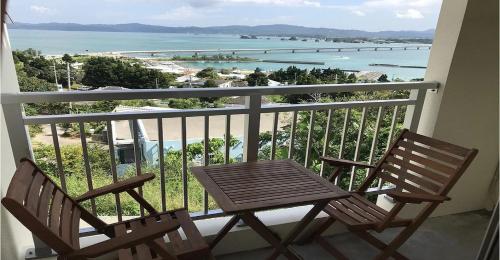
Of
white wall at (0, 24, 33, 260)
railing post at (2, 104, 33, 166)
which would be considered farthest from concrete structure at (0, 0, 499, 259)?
railing post at (2, 104, 33, 166)

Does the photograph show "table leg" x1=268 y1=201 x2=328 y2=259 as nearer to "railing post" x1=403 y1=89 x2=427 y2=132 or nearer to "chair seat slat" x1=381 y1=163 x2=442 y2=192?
"chair seat slat" x1=381 y1=163 x2=442 y2=192

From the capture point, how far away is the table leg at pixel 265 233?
A: 192cm

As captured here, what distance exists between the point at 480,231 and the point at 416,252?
0.81 m

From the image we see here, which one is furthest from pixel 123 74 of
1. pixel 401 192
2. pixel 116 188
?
pixel 401 192

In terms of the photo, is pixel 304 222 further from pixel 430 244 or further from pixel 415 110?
pixel 415 110

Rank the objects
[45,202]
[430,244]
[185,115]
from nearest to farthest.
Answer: [45,202], [185,115], [430,244]

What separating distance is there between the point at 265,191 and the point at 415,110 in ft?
5.55

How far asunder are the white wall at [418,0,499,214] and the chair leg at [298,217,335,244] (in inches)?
50.0

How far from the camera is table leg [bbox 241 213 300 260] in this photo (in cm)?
192

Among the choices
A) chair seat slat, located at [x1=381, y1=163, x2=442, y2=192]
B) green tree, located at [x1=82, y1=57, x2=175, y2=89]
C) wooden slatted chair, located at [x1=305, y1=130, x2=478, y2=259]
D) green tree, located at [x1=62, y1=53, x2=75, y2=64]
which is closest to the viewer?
wooden slatted chair, located at [x1=305, y1=130, x2=478, y2=259]

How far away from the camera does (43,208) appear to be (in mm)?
1522

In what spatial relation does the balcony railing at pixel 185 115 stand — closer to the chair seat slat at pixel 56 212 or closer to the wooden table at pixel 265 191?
the wooden table at pixel 265 191

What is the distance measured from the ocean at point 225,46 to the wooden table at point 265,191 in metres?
6.19

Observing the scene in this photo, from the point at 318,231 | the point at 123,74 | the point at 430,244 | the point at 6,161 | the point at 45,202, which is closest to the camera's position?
the point at 45,202
